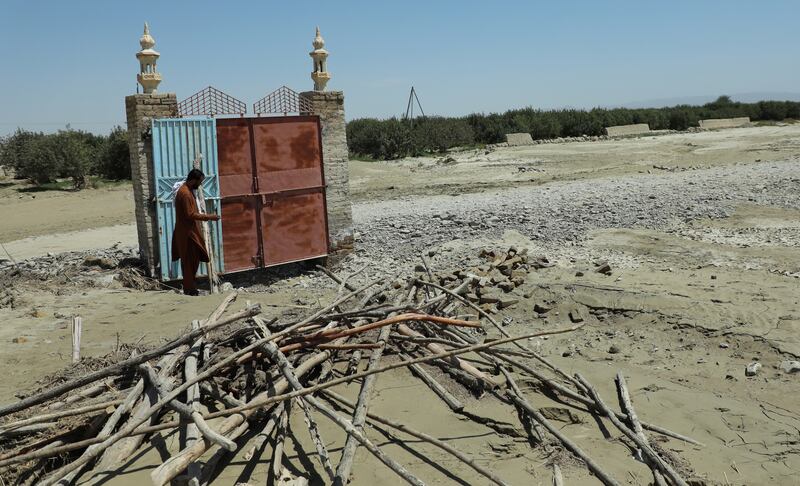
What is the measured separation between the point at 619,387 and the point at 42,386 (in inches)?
→ 185

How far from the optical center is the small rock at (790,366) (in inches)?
256

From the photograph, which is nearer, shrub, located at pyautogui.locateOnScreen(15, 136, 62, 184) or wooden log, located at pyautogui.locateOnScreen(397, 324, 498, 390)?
wooden log, located at pyautogui.locateOnScreen(397, 324, 498, 390)

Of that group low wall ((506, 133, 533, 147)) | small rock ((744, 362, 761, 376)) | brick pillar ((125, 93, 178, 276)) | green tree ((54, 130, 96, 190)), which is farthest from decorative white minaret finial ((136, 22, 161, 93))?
low wall ((506, 133, 533, 147))

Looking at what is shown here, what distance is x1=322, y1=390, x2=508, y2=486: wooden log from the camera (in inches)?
153

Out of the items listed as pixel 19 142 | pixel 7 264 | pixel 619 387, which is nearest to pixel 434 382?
pixel 619 387

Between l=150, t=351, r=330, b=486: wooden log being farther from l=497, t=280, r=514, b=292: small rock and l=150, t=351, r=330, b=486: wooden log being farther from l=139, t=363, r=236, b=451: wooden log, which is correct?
l=497, t=280, r=514, b=292: small rock

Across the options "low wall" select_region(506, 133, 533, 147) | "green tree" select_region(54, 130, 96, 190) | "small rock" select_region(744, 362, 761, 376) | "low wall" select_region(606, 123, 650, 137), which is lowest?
"small rock" select_region(744, 362, 761, 376)

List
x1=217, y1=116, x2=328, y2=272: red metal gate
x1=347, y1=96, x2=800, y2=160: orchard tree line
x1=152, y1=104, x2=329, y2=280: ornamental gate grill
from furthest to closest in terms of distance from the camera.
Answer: x1=347, y1=96, x2=800, y2=160: orchard tree line, x1=217, y1=116, x2=328, y2=272: red metal gate, x1=152, y1=104, x2=329, y2=280: ornamental gate grill

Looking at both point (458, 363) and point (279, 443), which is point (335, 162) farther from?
point (279, 443)

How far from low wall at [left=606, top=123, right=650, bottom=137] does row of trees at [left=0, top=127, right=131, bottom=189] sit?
26100 mm

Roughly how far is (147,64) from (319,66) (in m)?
2.82

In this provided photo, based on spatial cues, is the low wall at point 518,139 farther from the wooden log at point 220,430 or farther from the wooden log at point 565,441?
the wooden log at point 220,430

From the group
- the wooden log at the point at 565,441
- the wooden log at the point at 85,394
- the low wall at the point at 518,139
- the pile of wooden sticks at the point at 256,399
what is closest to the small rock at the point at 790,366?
the pile of wooden sticks at the point at 256,399

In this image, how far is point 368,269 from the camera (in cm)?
1123
